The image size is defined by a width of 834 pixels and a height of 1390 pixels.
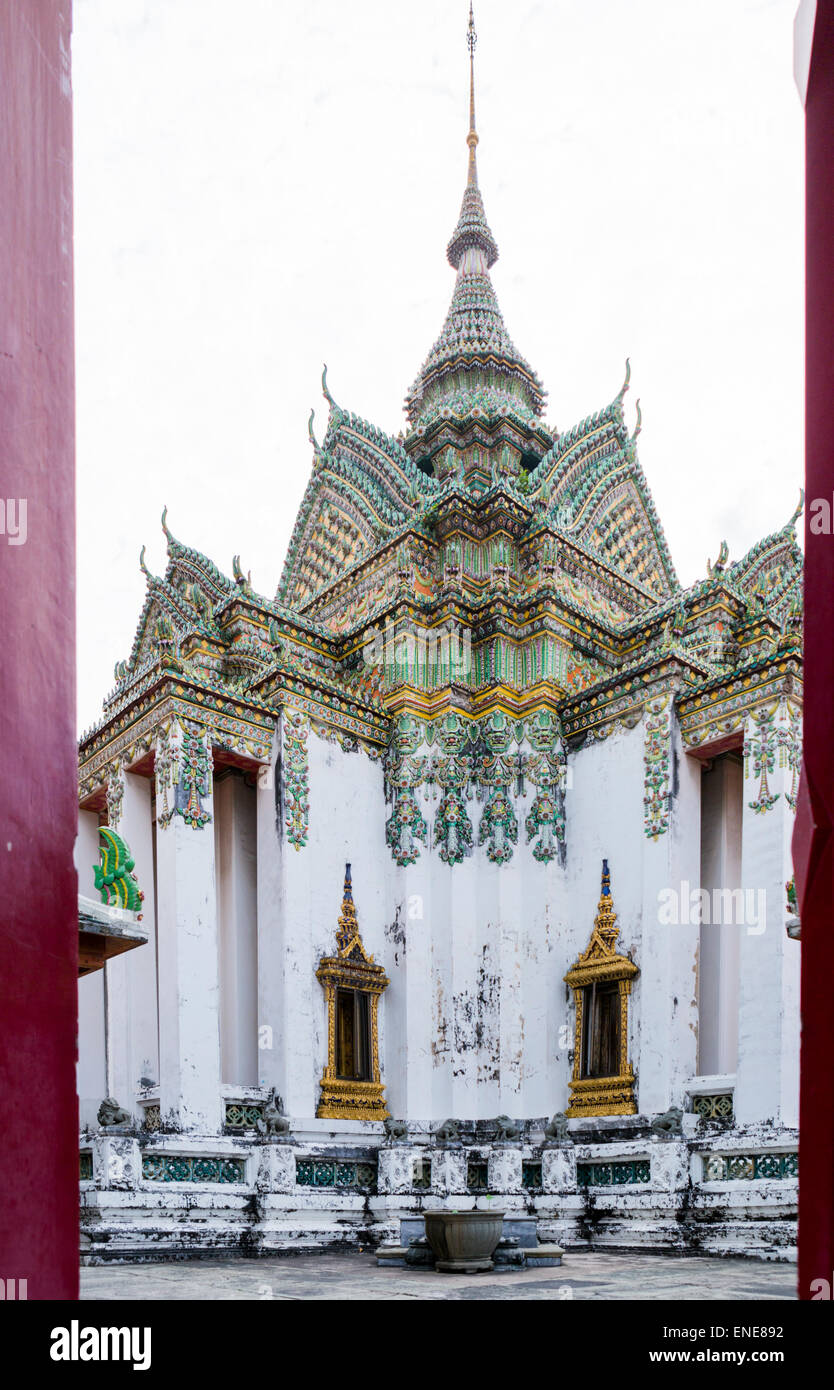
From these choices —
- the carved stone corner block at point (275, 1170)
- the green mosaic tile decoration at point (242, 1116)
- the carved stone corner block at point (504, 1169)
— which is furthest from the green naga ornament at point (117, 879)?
the carved stone corner block at point (504, 1169)

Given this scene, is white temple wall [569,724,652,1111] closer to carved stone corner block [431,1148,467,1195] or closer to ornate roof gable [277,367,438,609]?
carved stone corner block [431,1148,467,1195]

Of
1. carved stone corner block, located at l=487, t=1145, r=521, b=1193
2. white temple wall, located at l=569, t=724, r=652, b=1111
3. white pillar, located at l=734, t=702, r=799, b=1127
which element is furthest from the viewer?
white temple wall, located at l=569, t=724, r=652, b=1111

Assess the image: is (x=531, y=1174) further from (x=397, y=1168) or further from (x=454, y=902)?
(x=454, y=902)

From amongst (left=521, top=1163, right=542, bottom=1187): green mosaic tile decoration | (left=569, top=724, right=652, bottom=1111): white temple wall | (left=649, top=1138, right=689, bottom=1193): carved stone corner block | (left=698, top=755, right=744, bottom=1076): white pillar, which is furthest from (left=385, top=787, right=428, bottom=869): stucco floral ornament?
(left=649, top=1138, right=689, bottom=1193): carved stone corner block

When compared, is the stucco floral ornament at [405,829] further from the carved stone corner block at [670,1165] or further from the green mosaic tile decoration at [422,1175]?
the carved stone corner block at [670,1165]

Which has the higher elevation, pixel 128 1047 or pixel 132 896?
pixel 132 896

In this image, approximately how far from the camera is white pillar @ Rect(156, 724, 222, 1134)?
11734mm

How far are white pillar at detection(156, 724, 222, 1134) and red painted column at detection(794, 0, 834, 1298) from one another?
8.93 metres

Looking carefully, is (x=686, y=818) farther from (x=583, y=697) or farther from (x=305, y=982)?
(x=305, y=982)

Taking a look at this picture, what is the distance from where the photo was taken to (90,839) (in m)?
15.8

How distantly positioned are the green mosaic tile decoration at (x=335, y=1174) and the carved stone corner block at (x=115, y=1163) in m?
2.22


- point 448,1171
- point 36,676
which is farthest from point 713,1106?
point 36,676

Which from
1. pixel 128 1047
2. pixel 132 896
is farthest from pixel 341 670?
pixel 132 896
